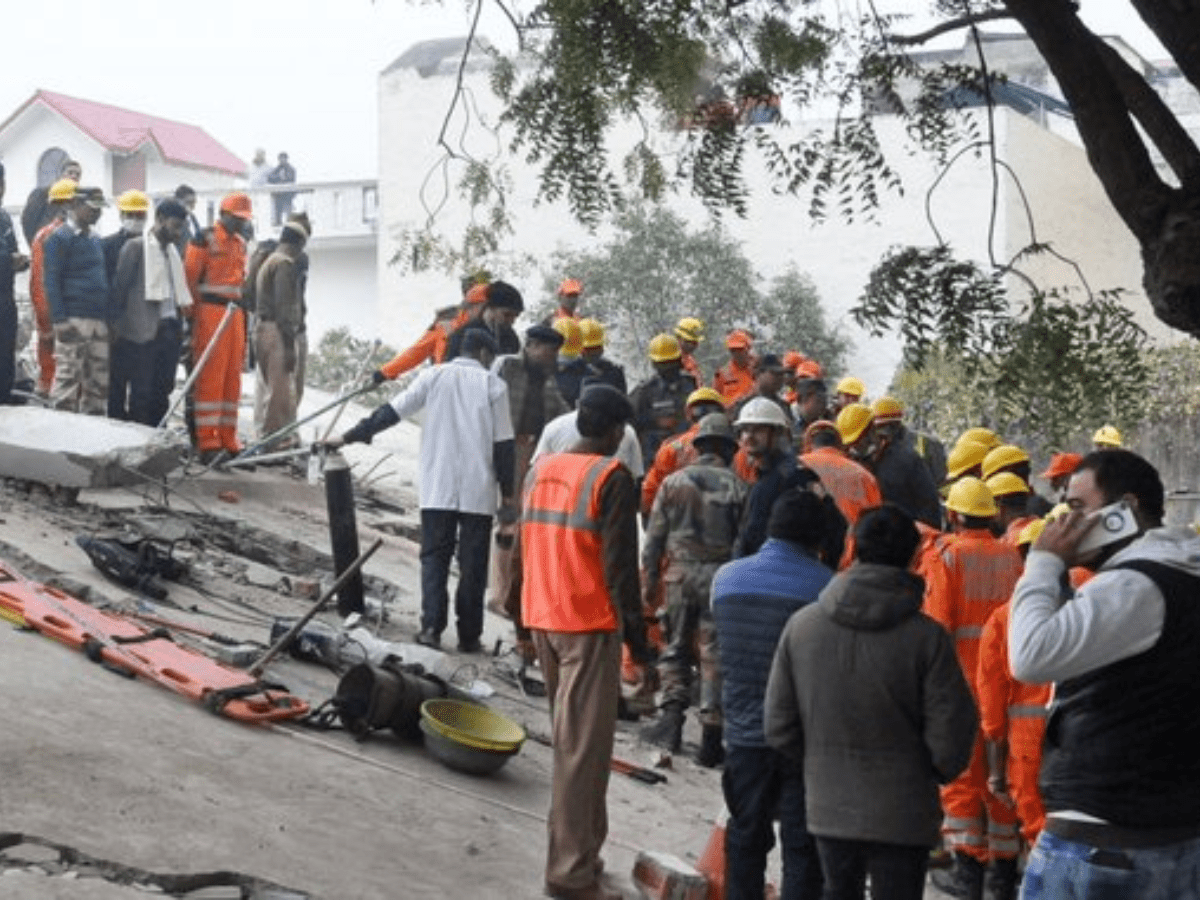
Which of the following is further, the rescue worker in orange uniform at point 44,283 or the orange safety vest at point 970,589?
the rescue worker in orange uniform at point 44,283

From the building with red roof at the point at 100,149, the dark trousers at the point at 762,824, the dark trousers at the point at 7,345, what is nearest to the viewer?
the dark trousers at the point at 762,824

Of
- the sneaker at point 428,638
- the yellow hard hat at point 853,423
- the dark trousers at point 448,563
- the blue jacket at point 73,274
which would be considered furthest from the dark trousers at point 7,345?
the yellow hard hat at point 853,423

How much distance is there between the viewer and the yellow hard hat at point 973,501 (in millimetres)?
9680

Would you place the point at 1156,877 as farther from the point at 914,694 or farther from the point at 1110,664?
the point at 914,694

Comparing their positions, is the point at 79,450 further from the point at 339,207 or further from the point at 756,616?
the point at 339,207

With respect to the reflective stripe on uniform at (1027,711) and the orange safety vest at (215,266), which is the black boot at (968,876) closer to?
the reflective stripe on uniform at (1027,711)

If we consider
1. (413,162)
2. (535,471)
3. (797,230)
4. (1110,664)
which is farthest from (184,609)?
(413,162)

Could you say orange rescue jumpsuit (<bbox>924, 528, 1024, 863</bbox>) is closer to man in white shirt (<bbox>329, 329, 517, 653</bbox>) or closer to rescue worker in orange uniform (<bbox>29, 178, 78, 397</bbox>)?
man in white shirt (<bbox>329, 329, 517, 653</bbox>)

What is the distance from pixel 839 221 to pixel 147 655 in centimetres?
2683

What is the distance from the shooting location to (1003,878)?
377 inches

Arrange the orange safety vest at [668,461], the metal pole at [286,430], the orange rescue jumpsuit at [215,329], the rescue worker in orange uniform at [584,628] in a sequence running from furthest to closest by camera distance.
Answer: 1. the orange rescue jumpsuit at [215,329]
2. the metal pole at [286,430]
3. the orange safety vest at [668,461]
4. the rescue worker in orange uniform at [584,628]

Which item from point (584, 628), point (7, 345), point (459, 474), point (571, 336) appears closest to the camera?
point (584, 628)

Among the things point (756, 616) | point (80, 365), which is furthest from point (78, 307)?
point (756, 616)

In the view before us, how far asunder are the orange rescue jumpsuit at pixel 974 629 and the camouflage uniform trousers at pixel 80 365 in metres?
8.01
